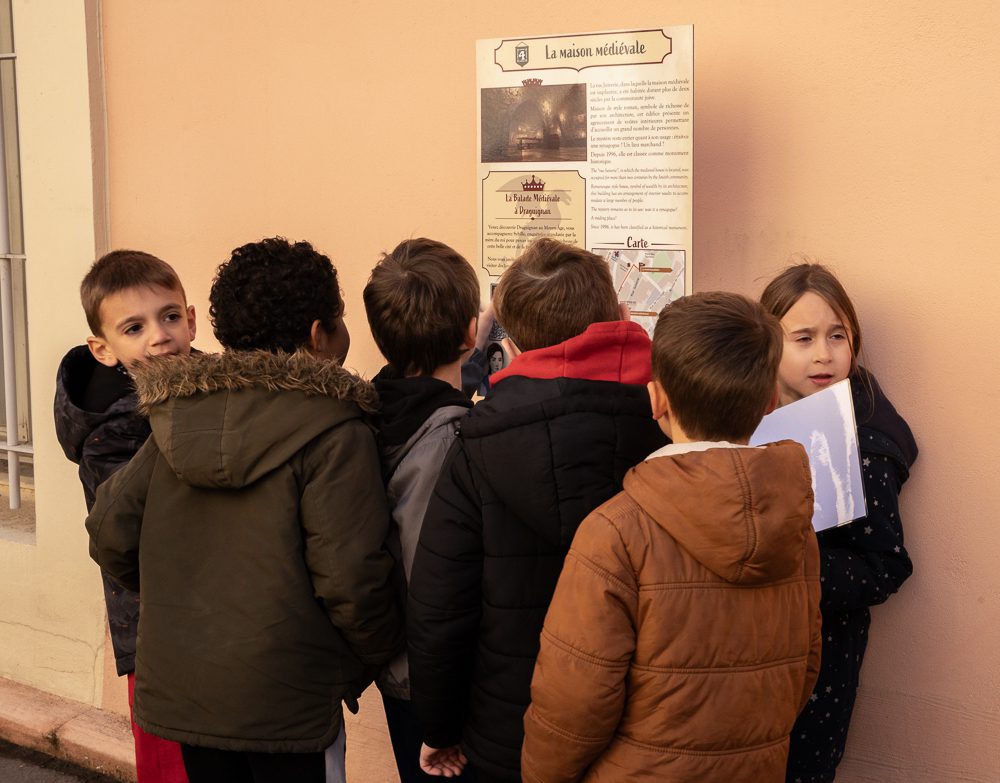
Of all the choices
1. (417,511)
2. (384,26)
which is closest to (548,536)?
(417,511)

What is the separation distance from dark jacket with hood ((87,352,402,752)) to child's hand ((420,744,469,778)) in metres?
0.19

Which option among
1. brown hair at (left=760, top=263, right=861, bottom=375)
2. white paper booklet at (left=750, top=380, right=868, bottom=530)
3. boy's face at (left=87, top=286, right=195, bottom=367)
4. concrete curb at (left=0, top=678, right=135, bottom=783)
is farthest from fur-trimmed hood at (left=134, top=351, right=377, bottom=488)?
concrete curb at (left=0, top=678, right=135, bottom=783)

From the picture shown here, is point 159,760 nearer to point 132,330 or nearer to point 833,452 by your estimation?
point 132,330

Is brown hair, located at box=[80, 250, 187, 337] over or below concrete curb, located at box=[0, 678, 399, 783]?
over

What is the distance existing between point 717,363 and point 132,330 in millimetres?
1526

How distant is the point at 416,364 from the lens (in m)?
2.17

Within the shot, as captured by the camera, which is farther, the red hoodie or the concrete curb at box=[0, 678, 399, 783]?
the concrete curb at box=[0, 678, 399, 783]

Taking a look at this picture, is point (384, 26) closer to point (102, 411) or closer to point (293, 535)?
point (102, 411)

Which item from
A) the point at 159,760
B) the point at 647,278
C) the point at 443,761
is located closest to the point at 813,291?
the point at 647,278

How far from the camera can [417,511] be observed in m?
2.10

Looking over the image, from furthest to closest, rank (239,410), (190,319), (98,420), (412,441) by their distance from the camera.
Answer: (190,319), (98,420), (412,441), (239,410)

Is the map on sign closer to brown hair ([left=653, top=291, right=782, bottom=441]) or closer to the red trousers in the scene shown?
brown hair ([left=653, top=291, right=782, bottom=441])

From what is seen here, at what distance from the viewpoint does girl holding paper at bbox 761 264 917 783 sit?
2.24 metres

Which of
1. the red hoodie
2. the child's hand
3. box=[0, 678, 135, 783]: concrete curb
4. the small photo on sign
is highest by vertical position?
the small photo on sign
